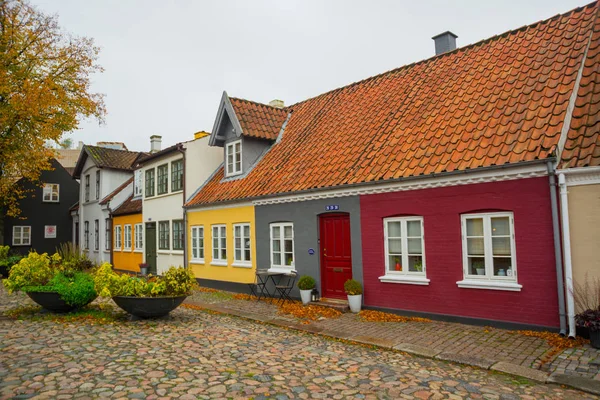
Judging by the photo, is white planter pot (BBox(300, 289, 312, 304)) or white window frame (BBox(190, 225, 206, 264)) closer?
white planter pot (BBox(300, 289, 312, 304))

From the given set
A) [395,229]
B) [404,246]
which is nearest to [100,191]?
[395,229]

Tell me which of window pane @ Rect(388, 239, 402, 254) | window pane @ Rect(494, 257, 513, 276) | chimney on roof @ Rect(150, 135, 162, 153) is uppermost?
chimney on roof @ Rect(150, 135, 162, 153)

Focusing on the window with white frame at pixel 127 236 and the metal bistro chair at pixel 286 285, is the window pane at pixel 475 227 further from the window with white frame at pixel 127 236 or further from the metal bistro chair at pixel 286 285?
the window with white frame at pixel 127 236

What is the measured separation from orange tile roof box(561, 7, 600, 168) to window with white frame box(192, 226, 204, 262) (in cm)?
1301

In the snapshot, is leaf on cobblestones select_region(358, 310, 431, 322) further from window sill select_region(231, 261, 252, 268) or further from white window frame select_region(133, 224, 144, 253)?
white window frame select_region(133, 224, 144, 253)

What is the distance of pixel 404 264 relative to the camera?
10.3 metres

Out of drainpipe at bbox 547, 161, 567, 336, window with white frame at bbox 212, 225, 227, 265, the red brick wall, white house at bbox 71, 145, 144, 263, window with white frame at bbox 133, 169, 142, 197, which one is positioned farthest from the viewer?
white house at bbox 71, 145, 144, 263

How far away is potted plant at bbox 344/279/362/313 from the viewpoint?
10.8 meters

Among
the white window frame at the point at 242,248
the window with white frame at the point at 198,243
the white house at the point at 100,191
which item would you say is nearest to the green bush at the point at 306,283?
the white window frame at the point at 242,248

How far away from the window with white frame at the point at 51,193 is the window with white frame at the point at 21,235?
241cm

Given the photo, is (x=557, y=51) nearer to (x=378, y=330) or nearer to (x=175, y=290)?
(x=378, y=330)

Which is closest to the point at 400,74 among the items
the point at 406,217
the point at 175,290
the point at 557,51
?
the point at 557,51

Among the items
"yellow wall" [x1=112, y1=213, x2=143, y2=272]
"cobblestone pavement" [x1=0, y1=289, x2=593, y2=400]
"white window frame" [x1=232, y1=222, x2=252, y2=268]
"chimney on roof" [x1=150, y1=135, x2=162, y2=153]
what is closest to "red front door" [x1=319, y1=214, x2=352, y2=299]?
"cobblestone pavement" [x1=0, y1=289, x2=593, y2=400]

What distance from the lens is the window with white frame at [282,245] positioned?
13.3m
